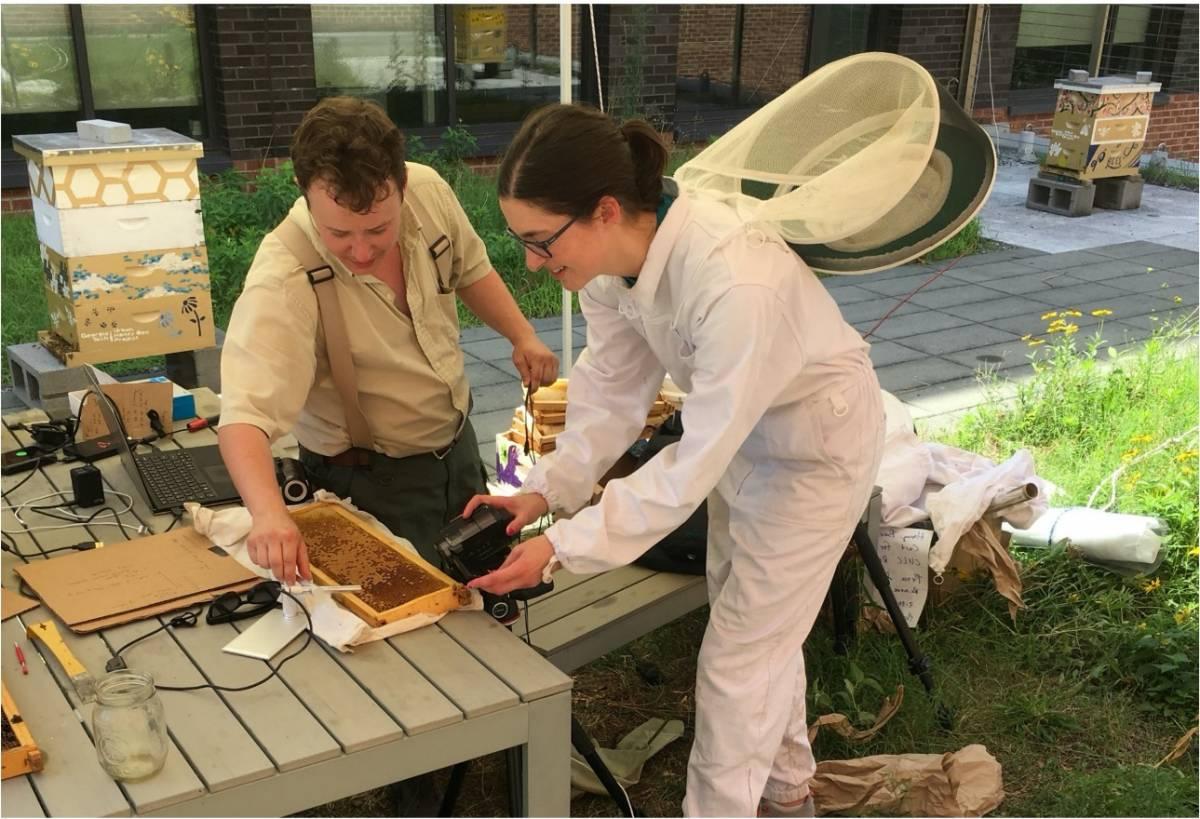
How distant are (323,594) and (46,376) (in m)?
2.43

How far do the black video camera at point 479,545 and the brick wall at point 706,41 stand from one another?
6912 millimetres

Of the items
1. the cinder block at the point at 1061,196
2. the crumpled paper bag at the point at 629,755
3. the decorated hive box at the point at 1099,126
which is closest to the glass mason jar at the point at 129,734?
the crumpled paper bag at the point at 629,755

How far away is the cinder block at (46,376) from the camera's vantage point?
4000 millimetres

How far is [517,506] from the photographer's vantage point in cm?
222

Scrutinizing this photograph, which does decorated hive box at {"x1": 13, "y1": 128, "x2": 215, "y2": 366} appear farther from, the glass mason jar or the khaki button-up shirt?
the glass mason jar

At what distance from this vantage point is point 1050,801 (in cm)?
283

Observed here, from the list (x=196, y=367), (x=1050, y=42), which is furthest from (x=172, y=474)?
(x=1050, y=42)

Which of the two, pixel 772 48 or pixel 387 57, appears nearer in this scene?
pixel 387 57

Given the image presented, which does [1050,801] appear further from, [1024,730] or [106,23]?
[106,23]

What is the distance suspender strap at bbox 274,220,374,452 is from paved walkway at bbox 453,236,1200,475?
2173 millimetres

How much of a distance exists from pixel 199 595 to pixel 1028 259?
6.89 metres

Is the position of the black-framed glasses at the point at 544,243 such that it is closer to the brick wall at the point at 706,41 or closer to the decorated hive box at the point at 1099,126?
the brick wall at the point at 706,41

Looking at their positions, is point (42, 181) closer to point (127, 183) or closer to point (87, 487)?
point (127, 183)

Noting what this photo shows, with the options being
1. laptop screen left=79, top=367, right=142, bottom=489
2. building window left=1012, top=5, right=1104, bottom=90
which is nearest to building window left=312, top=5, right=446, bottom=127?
laptop screen left=79, top=367, right=142, bottom=489
